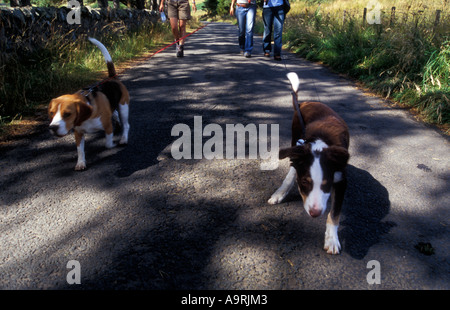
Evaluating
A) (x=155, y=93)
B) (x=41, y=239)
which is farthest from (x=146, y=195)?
(x=155, y=93)

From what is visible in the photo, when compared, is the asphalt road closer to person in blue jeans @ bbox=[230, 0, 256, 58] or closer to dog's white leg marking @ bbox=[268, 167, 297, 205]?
dog's white leg marking @ bbox=[268, 167, 297, 205]

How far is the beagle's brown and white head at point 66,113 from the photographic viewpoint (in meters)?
2.56

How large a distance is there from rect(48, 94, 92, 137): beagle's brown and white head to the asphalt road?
0.55 m

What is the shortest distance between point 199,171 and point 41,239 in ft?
4.92

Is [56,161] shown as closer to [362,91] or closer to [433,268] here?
[433,268]

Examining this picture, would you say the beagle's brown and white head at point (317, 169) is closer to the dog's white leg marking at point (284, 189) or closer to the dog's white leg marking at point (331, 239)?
the dog's white leg marking at point (331, 239)

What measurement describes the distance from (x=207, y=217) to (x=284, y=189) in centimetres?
74

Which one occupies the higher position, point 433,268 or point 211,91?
point 211,91

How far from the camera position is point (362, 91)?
5.90 m

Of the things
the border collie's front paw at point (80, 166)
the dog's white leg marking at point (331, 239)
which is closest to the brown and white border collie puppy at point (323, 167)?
the dog's white leg marking at point (331, 239)

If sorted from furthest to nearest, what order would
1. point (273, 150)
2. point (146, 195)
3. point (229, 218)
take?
point (273, 150), point (146, 195), point (229, 218)

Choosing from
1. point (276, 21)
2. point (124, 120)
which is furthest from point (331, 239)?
point (276, 21)

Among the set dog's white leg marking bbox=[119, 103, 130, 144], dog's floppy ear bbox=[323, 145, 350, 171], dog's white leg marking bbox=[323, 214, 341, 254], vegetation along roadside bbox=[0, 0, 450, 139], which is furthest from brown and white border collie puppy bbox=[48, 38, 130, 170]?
dog's white leg marking bbox=[323, 214, 341, 254]

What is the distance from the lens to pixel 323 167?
185 centimetres
